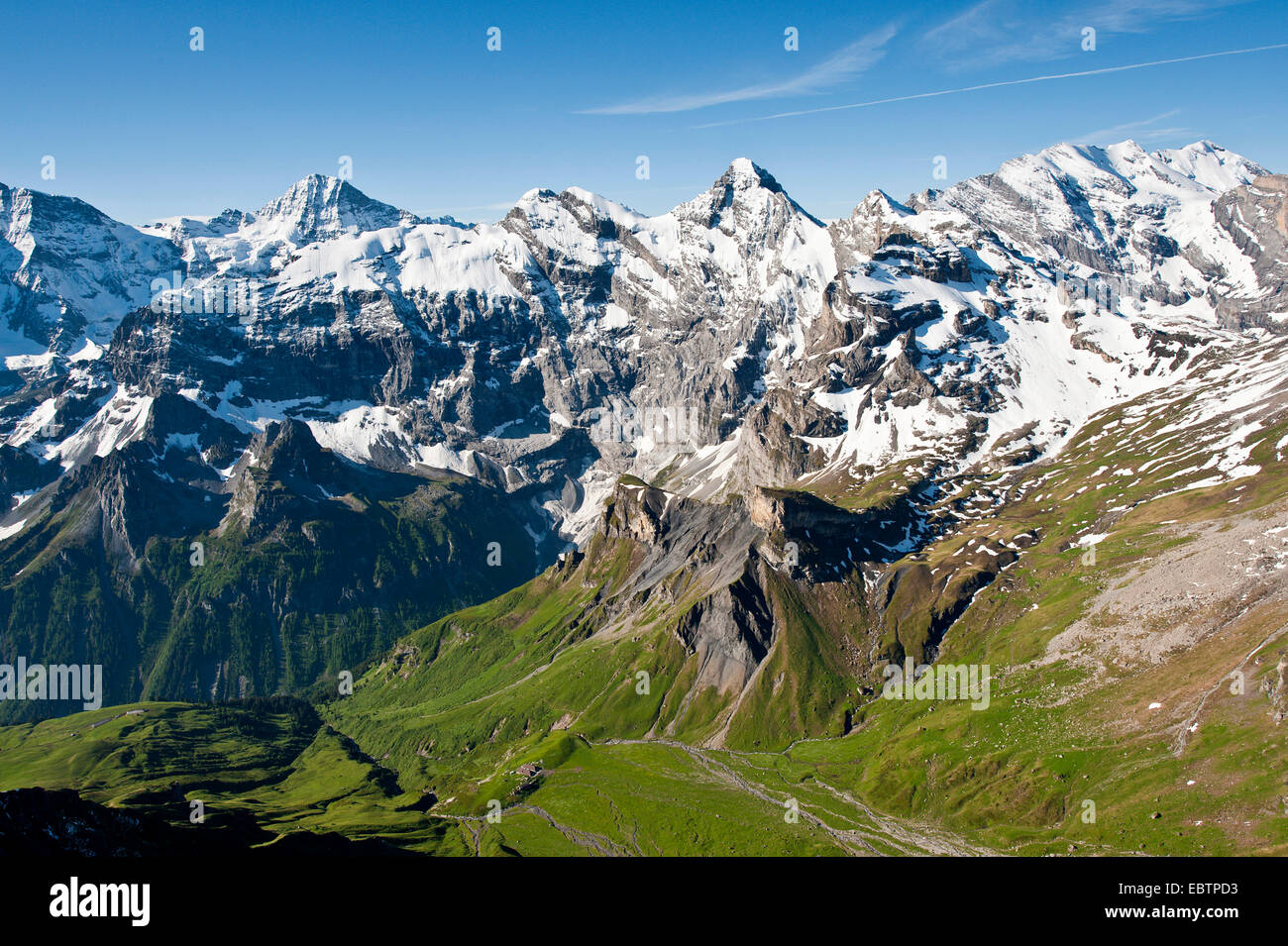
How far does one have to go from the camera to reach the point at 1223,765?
4225 inches

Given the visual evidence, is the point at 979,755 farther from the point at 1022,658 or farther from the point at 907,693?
the point at 907,693

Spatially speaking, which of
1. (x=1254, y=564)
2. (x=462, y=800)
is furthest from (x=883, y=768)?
(x=462, y=800)

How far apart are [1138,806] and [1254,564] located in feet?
219

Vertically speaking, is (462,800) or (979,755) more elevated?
(979,755)

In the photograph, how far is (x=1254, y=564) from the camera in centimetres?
15012
